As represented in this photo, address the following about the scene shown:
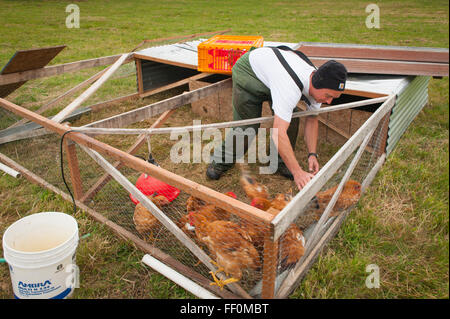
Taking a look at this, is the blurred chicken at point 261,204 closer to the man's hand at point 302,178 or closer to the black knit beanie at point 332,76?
the man's hand at point 302,178

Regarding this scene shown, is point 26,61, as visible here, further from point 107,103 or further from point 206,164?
point 206,164

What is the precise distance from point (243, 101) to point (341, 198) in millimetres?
1270

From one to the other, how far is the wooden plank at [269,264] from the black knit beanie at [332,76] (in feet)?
4.23

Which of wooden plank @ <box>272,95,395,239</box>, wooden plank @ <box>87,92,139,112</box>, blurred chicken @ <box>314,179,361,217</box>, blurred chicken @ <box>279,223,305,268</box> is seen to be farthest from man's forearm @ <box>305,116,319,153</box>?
wooden plank @ <box>87,92,139,112</box>

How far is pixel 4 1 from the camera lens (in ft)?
63.2

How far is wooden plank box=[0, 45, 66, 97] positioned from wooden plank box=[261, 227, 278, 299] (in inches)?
137

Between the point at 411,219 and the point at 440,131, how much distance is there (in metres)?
2.14

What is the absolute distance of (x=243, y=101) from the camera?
330 centimetres

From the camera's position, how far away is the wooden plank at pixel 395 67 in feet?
12.1

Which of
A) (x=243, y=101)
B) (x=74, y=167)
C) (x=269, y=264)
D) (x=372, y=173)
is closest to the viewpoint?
(x=269, y=264)

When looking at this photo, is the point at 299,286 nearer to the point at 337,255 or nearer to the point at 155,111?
the point at 337,255

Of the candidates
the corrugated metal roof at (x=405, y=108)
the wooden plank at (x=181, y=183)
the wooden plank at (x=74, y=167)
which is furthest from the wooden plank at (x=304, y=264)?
the wooden plank at (x=74, y=167)

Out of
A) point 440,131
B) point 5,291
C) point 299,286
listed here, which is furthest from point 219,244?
point 440,131

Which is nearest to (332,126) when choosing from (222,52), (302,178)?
(222,52)
